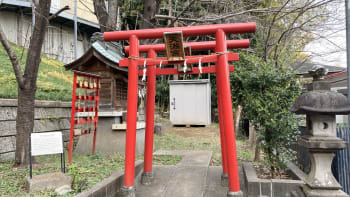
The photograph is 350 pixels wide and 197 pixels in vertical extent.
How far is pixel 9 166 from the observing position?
5.06 m

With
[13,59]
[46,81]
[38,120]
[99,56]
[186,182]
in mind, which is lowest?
[186,182]

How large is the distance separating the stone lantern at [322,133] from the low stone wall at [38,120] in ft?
21.8

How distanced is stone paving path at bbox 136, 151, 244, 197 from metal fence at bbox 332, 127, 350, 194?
1.95 metres

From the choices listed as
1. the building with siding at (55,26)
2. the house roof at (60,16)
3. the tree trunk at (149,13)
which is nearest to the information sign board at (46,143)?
the tree trunk at (149,13)

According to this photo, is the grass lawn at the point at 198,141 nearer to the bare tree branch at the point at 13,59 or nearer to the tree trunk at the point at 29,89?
the tree trunk at the point at 29,89

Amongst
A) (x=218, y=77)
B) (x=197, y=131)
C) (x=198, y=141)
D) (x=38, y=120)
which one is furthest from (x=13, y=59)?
(x=197, y=131)

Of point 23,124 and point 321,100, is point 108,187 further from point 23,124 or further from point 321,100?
point 321,100

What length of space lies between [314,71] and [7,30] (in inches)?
712

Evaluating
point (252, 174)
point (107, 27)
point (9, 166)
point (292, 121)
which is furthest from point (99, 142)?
point (292, 121)

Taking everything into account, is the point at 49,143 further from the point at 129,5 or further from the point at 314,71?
the point at 129,5

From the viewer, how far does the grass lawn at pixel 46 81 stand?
7.96m

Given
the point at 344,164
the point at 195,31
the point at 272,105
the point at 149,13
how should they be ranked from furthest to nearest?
the point at 149,13, the point at 272,105, the point at 195,31, the point at 344,164

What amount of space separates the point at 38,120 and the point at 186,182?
17.8 ft

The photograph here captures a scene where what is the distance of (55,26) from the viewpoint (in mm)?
18234
